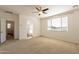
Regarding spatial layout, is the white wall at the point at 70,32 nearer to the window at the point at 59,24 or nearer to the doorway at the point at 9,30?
the window at the point at 59,24

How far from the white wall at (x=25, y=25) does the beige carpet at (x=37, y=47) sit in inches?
6.6

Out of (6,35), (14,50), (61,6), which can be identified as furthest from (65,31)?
(6,35)

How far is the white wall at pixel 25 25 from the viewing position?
1846 millimetres

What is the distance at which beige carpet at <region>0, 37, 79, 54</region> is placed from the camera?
1697 millimetres

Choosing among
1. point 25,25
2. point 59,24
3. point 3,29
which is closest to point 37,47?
point 25,25

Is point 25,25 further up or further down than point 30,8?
further down

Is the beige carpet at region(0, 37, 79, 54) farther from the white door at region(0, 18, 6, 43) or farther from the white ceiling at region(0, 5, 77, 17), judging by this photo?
the white ceiling at region(0, 5, 77, 17)

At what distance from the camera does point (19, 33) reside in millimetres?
1834

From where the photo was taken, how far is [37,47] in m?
1.75

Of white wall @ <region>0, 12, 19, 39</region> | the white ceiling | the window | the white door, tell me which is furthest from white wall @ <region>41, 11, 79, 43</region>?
the white door

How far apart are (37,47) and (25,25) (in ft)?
1.78

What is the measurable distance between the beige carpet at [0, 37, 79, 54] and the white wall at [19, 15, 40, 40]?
167mm

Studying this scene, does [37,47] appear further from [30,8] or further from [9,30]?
[30,8]

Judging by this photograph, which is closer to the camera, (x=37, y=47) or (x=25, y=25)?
(x=37, y=47)
